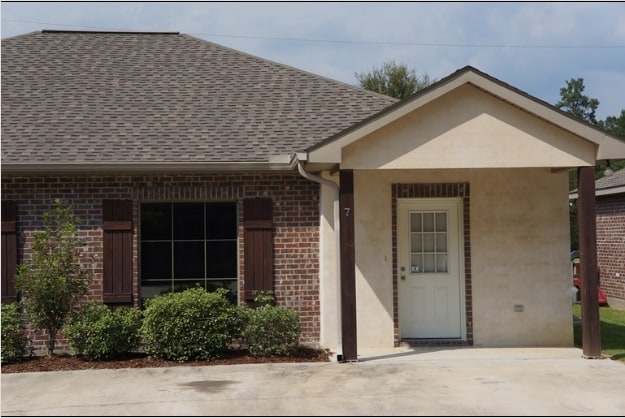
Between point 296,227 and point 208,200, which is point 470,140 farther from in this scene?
point 208,200

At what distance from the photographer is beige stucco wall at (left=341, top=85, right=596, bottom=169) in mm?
8867

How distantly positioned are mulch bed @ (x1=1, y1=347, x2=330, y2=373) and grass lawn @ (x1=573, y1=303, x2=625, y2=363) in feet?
13.1

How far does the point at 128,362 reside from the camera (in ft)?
29.3

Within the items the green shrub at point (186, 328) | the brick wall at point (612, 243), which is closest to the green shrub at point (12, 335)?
the green shrub at point (186, 328)

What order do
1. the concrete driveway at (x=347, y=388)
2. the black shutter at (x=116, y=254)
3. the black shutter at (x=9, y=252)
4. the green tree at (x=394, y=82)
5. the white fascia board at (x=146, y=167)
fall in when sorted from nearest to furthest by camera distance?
the concrete driveway at (x=347, y=388) < the white fascia board at (x=146, y=167) < the black shutter at (x=9, y=252) < the black shutter at (x=116, y=254) < the green tree at (x=394, y=82)

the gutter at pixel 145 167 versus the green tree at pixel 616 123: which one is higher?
the green tree at pixel 616 123

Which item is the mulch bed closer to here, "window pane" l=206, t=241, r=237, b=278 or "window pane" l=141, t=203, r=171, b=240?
"window pane" l=206, t=241, r=237, b=278

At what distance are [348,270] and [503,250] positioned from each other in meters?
2.80

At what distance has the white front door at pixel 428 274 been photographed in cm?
1027

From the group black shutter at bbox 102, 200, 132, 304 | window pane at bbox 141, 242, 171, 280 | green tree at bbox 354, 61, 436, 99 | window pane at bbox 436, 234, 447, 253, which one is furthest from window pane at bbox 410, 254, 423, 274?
green tree at bbox 354, 61, 436, 99

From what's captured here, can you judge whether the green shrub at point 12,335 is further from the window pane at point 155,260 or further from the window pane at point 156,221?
the window pane at point 156,221

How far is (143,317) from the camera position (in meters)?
9.46

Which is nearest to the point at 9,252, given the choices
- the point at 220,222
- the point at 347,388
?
the point at 220,222

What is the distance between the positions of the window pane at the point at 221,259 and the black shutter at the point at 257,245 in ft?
0.96
